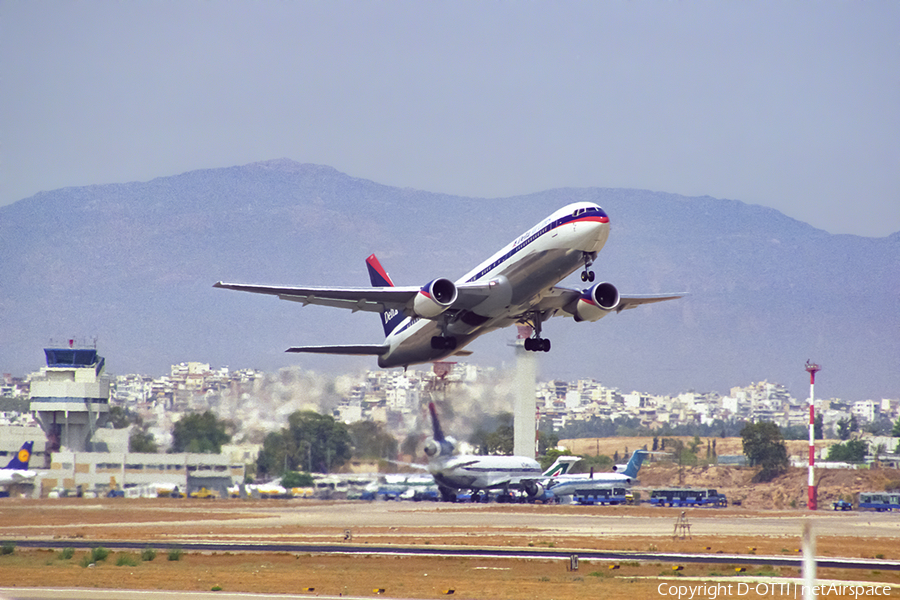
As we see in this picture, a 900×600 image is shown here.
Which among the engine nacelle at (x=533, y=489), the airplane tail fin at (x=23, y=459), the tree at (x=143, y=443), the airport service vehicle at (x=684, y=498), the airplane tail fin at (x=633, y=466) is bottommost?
the airport service vehicle at (x=684, y=498)

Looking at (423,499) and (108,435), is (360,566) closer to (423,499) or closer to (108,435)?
(423,499)

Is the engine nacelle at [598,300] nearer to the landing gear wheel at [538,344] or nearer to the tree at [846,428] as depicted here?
the landing gear wheel at [538,344]

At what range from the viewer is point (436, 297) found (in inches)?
1585

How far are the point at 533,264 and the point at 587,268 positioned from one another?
2.08m

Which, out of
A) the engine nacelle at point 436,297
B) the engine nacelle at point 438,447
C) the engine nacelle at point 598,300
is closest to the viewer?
the engine nacelle at point 436,297

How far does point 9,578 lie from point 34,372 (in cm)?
15262

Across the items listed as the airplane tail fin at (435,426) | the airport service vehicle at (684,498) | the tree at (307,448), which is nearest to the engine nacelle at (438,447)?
the airplane tail fin at (435,426)

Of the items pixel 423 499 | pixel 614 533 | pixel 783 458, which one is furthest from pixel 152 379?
pixel 614 533

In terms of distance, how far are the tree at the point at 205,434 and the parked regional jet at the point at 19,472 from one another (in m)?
11.8

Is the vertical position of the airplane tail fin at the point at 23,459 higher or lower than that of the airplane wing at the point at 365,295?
lower

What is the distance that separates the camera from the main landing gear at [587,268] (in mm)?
38281

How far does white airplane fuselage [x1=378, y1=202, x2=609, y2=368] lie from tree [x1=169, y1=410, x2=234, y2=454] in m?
41.6

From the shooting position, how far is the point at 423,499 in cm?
8162

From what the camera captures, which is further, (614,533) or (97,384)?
(97,384)
